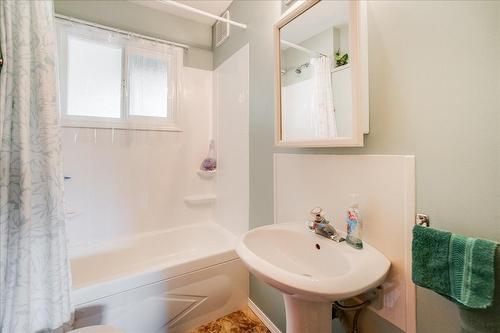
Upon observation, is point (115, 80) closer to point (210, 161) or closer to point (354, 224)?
point (210, 161)

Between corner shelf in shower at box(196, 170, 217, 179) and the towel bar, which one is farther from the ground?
corner shelf in shower at box(196, 170, 217, 179)

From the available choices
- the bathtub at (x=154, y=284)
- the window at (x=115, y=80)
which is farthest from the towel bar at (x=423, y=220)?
the window at (x=115, y=80)

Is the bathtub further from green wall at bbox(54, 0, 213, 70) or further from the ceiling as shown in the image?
the ceiling

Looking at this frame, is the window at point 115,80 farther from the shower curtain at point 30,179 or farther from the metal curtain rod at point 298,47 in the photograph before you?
the metal curtain rod at point 298,47

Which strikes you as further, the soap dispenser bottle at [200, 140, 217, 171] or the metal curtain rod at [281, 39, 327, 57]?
the soap dispenser bottle at [200, 140, 217, 171]

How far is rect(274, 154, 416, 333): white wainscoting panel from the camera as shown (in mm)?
833

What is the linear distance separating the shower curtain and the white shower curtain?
1.19 meters

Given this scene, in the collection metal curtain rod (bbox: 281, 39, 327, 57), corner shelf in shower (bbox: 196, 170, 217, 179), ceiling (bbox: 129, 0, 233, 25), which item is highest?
ceiling (bbox: 129, 0, 233, 25)

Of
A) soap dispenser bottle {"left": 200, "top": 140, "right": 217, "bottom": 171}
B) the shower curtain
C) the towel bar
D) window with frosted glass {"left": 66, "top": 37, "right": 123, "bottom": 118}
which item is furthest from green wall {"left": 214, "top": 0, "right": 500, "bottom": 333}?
window with frosted glass {"left": 66, "top": 37, "right": 123, "bottom": 118}

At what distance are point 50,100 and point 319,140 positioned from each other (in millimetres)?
1187

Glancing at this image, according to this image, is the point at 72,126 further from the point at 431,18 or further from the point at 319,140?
the point at 431,18

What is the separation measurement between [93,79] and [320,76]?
1.80m

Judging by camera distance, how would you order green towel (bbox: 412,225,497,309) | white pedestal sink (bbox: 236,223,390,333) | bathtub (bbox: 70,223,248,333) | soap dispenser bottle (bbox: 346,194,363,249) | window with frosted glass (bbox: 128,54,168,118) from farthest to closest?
1. window with frosted glass (bbox: 128,54,168,118)
2. bathtub (bbox: 70,223,248,333)
3. soap dispenser bottle (bbox: 346,194,363,249)
4. white pedestal sink (bbox: 236,223,390,333)
5. green towel (bbox: 412,225,497,309)

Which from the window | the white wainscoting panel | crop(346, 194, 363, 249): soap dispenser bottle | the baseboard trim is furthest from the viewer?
the window
